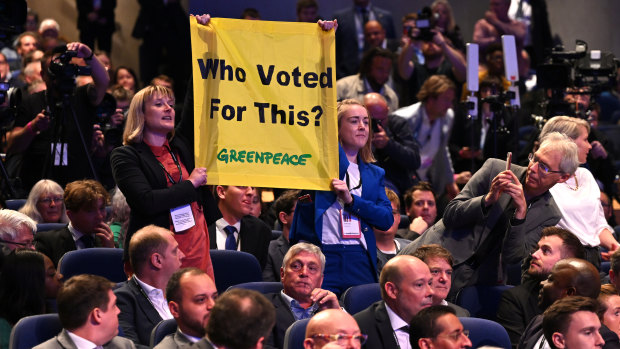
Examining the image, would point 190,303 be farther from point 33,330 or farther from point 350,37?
point 350,37

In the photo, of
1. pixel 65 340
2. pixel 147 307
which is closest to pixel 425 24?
pixel 147 307

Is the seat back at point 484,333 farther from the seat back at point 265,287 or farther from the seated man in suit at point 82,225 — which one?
the seated man in suit at point 82,225

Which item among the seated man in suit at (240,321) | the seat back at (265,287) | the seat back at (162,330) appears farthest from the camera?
the seat back at (265,287)

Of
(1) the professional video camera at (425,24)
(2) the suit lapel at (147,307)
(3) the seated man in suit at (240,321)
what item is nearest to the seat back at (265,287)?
(2) the suit lapel at (147,307)

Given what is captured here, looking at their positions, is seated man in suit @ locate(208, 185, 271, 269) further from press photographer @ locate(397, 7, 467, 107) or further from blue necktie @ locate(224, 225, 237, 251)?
press photographer @ locate(397, 7, 467, 107)

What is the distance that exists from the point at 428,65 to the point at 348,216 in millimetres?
5431

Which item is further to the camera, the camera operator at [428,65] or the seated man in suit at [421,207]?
the camera operator at [428,65]

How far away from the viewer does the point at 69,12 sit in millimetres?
12781

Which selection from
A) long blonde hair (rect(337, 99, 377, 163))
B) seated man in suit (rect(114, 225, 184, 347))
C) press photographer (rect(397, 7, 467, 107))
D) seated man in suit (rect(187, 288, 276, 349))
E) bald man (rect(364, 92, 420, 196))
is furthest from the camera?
press photographer (rect(397, 7, 467, 107))

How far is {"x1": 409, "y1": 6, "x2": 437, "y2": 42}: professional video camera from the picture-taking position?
375 inches

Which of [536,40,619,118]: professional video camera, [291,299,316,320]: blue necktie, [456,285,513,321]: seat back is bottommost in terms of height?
[456,285,513,321]: seat back

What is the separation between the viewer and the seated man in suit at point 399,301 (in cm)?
468

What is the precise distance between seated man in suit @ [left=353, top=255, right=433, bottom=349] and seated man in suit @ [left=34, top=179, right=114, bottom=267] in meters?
2.01

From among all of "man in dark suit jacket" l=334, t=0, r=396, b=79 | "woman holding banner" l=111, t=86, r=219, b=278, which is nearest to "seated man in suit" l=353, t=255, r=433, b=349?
"woman holding banner" l=111, t=86, r=219, b=278
